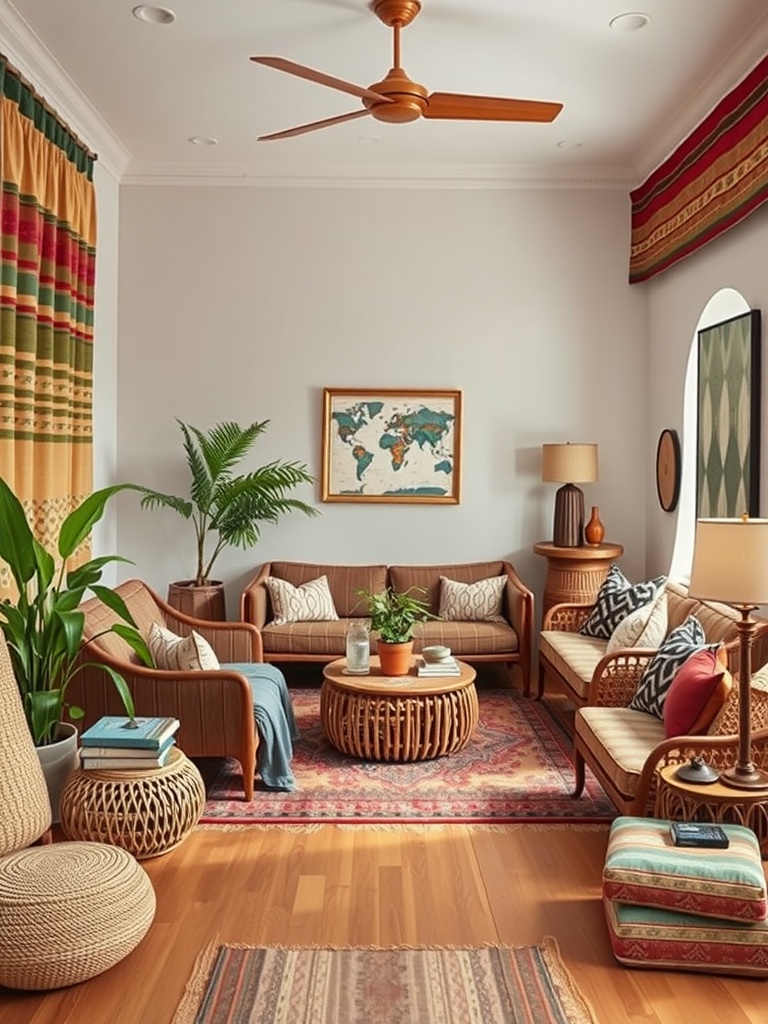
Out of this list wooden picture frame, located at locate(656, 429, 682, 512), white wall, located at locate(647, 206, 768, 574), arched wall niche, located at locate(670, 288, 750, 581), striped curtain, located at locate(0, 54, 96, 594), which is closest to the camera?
striped curtain, located at locate(0, 54, 96, 594)

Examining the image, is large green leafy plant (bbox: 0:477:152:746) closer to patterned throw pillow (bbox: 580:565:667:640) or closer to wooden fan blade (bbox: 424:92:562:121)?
wooden fan blade (bbox: 424:92:562:121)

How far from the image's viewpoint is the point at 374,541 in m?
6.48

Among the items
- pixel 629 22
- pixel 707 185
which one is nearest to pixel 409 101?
pixel 629 22

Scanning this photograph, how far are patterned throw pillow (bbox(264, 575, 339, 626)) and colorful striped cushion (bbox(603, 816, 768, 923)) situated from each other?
10.7ft

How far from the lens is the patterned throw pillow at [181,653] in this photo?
160 inches

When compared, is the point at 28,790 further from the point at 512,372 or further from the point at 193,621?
the point at 512,372

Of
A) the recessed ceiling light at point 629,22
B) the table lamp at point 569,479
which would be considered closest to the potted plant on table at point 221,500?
the table lamp at point 569,479

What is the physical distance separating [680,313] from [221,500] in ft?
9.73

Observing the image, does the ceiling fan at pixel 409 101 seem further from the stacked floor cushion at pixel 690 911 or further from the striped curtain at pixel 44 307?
the stacked floor cushion at pixel 690 911

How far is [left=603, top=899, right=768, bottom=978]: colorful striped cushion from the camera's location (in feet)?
8.70

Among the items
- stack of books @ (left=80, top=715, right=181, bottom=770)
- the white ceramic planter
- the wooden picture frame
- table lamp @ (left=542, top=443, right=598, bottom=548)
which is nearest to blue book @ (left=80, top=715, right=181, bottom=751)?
stack of books @ (left=80, top=715, right=181, bottom=770)

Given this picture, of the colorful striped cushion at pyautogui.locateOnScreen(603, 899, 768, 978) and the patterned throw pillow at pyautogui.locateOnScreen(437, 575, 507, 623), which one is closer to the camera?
the colorful striped cushion at pyautogui.locateOnScreen(603, 899, 768, 978)

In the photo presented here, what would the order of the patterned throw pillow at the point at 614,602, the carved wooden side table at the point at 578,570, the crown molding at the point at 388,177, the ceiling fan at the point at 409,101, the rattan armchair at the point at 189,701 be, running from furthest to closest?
the crown molding at the point at 388,177
the carved wooden side table at the point at 578,570
the patterned throw pillow at the point at 614,602
the rattan armchair at the point at 189,701
the ceiling fan at the point at 409,101

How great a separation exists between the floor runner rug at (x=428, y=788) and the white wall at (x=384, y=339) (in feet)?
6.14
